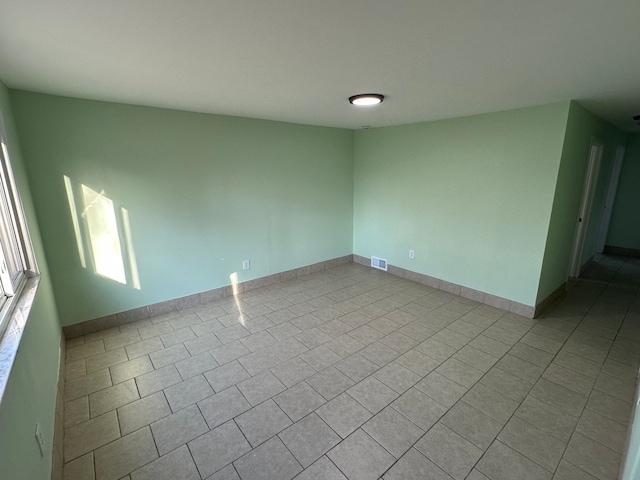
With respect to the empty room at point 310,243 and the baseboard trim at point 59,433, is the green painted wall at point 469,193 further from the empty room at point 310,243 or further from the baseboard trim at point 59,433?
the baseboard trim at point 59,433

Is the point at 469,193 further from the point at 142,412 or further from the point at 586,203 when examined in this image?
the point at 142,412

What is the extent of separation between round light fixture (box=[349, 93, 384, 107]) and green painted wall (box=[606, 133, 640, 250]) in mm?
5433

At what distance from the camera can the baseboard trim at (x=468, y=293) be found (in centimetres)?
323

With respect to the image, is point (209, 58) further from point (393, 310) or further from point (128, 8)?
point (393, 310)

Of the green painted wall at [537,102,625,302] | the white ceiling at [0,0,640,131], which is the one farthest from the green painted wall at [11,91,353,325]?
the green painted wall at [537,102,625,302]

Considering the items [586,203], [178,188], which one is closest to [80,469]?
[178,188]

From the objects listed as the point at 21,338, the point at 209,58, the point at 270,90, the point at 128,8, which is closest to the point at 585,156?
the point at 270,90

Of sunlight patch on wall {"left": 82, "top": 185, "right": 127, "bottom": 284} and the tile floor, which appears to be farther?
sunlight patch on wall {"left": 82, "top": 185, "right": 127, "bottom": 284}

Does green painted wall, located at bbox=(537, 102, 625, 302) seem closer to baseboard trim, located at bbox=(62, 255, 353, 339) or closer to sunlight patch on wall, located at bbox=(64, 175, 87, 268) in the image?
baseboard trim, located at bbox=(62, 255, 353, 339)

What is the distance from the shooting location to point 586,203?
3910 millimetres

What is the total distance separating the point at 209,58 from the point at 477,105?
2.46 meters

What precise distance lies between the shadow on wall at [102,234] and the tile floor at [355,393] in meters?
0.62

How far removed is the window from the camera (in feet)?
5.33

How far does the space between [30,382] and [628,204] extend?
7.92m
